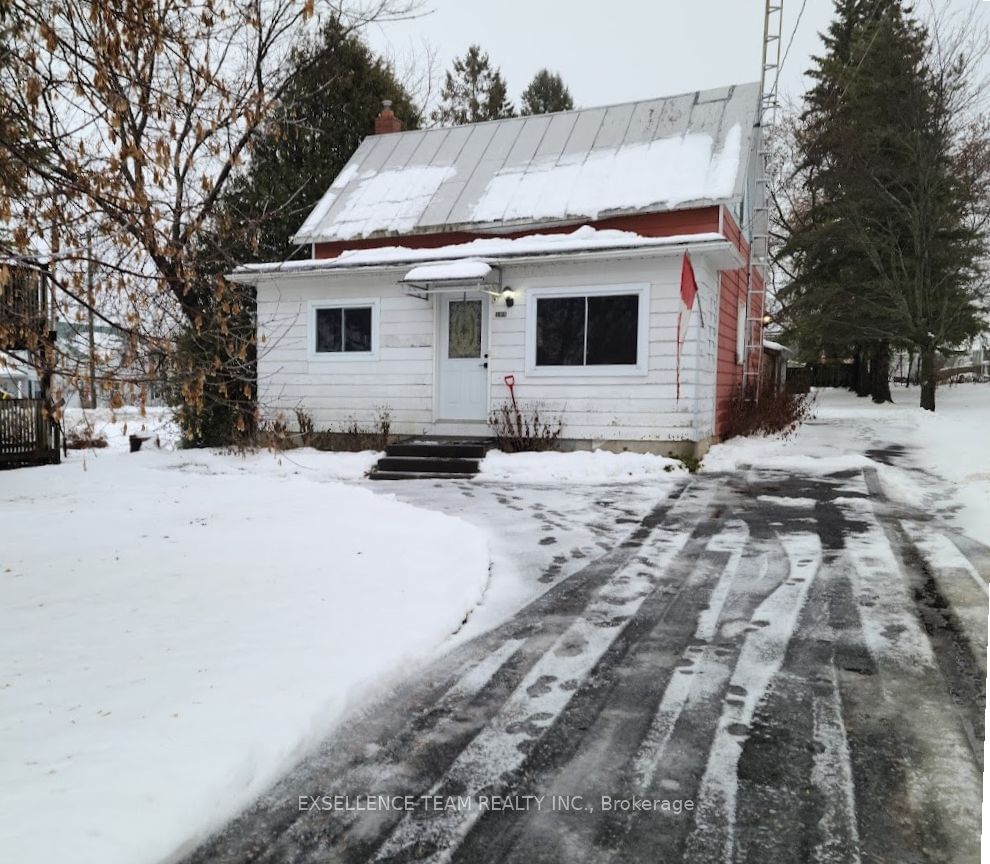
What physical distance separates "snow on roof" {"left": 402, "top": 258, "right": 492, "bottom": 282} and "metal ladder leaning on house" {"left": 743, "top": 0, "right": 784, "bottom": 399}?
21.2 feet

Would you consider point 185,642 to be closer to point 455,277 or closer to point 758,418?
point 455,277

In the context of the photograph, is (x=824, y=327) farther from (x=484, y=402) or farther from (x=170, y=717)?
(x=170, y=717)

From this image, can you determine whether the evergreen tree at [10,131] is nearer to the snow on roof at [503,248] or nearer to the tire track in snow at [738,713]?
the tire track in snow at [738,713]

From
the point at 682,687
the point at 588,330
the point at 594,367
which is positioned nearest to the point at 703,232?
the point at 588,330

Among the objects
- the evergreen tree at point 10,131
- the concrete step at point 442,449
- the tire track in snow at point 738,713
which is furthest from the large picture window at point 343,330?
the tire track in snow at point 738,713

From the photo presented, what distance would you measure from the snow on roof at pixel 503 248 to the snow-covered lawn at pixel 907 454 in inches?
128

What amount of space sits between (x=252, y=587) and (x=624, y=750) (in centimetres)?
255

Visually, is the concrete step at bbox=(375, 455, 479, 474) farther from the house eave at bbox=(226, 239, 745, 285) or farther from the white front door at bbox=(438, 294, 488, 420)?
the house eave at bbox=(226, 239, 745, 285)

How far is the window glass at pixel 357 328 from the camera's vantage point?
37.2ft

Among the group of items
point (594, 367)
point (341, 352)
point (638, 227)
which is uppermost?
point (638, 227)

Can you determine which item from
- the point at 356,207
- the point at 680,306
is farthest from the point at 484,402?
the point at 356,207

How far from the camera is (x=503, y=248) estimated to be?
33.7 feet

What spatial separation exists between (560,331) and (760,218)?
712 cm

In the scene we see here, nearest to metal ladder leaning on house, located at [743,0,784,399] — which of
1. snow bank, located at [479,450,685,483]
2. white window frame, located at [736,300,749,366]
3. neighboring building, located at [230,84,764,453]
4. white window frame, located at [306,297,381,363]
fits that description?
white window frame, located at [736,300,749,366]
